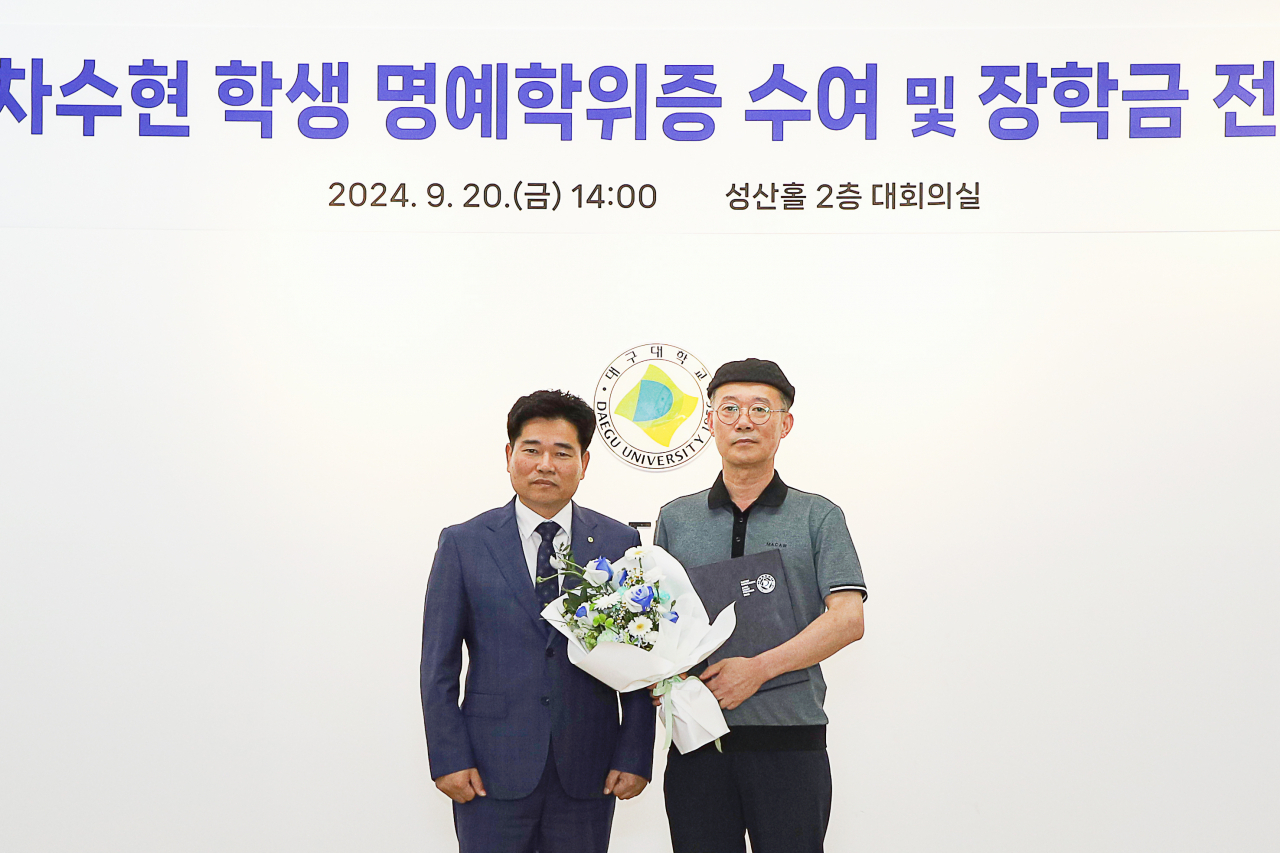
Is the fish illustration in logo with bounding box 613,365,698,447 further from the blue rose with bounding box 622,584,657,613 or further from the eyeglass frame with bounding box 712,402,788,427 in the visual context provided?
the blue rose with bounding box 622,584,657,613

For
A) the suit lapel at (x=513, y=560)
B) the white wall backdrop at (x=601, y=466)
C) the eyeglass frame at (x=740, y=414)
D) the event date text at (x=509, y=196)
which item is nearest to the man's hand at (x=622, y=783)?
the suit lapel at (x=513, y=560)

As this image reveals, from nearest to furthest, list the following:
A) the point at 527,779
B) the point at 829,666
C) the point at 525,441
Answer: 1. the point at 527,779
2. the point at 525,441
3. the point at 829,666

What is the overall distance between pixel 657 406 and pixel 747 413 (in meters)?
0.43

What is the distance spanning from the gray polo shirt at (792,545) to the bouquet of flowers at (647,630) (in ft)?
0.64

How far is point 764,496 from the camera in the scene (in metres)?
3.23

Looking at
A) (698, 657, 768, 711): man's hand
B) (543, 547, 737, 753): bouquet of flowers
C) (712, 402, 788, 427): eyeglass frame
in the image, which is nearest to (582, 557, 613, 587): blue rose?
(543, 547, 737, 753): bouquet of flowers

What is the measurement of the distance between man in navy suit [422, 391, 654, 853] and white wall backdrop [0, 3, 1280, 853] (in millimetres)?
641

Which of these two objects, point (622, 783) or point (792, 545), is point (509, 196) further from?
point (622, 783)

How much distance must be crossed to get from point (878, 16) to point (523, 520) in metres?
1.98

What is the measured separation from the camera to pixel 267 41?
3.68 meters

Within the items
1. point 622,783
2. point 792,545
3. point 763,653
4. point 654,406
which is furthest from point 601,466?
point 622,783

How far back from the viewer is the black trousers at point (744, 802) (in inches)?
118

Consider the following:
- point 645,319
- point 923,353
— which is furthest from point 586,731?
point 923,353

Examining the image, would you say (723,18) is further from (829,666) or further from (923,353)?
(829,666)
